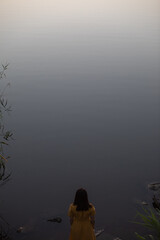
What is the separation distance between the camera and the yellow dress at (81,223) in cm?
264

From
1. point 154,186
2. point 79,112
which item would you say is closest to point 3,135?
point 79,112

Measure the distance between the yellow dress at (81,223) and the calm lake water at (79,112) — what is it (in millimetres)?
Answer: 917

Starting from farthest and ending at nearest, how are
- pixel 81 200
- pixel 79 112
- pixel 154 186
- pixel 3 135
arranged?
pixel 79 112, pixel 3 135, pixel 154 186, pixel 81 200

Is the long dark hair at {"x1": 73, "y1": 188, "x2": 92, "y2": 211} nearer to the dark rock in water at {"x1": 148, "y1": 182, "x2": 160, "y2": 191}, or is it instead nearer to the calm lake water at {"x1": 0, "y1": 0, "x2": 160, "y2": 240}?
the calm lake water at {"x1": 0, "y1": 0, "x2": 160, "y2": 240}

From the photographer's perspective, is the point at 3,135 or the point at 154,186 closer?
the point at 154,186

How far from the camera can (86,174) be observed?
4.67 meters

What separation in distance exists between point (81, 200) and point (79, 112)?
146 inches

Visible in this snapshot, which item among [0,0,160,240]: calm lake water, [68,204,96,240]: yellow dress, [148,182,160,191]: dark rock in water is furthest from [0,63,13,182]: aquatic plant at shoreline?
[148,182,160,191]: dark rock in water

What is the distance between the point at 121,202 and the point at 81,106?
8.72 feet

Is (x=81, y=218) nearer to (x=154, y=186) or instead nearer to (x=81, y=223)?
(x=81, y=223)

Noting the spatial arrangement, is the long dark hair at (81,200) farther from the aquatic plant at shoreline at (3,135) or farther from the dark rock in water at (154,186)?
the dark rock in water at (154,186)

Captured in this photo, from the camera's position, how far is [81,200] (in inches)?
101

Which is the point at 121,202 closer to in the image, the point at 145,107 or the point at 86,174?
the point at 86,174

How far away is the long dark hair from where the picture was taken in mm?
2545
